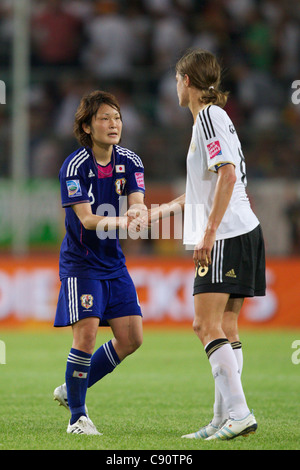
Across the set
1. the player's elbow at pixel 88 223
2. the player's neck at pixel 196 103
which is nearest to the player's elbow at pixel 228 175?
the player's neck at pixel 196 103

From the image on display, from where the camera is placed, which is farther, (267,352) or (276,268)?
(276,268)

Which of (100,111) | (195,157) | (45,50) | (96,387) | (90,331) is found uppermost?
(45,50)

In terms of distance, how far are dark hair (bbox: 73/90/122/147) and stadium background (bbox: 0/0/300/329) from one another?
282 inches

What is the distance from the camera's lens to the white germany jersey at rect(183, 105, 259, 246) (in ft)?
15.0

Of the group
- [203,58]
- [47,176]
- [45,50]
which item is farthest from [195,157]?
[45,50]

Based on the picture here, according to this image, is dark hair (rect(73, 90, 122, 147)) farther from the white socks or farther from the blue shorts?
the white socks

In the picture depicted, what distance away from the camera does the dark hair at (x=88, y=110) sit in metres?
5.20

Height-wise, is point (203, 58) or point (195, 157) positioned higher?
point (203, 58)

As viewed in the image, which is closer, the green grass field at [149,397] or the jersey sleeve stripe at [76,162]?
the green grass field at [149,397]

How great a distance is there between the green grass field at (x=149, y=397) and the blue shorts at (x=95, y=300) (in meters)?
0.70

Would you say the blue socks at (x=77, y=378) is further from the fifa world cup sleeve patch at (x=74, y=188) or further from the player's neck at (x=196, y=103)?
the player's neck at (x=196, y=103)

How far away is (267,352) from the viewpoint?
32.1 ft

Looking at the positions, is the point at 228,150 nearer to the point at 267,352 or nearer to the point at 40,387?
the point at 40,387

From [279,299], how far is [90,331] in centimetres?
773
